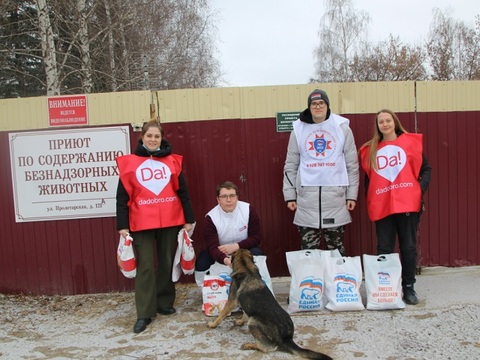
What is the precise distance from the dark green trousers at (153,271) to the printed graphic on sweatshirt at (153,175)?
43 centimetres

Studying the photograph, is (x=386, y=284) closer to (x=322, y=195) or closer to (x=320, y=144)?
(x=322, y=195)

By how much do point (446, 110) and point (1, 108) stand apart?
16.9 feet

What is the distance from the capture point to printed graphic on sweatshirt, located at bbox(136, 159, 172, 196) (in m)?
3.72

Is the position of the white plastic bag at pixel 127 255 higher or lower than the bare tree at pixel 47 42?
lower

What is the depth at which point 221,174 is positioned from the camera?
15.2 feet

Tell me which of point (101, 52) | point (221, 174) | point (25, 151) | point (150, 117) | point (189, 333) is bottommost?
point (189, 333)

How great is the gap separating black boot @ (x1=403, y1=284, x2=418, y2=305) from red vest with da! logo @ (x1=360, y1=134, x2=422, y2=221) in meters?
0.75

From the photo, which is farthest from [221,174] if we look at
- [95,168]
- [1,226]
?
[1,226]

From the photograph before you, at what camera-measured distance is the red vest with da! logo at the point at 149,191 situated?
3.69 meters

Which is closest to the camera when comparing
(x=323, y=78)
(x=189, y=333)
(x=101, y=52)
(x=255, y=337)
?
(x=255, y=337)

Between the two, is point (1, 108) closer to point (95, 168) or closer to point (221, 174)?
point (95, 168)

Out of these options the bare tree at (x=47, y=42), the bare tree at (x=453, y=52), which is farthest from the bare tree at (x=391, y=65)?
the bare tree at (x=47, y=42)

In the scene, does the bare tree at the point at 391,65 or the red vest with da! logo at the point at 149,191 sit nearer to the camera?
the red vest with da! logo at the point at 149,191

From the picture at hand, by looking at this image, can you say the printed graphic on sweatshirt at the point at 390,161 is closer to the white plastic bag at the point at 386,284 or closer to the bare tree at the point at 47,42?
the white plastic bag at the point at 386,284
